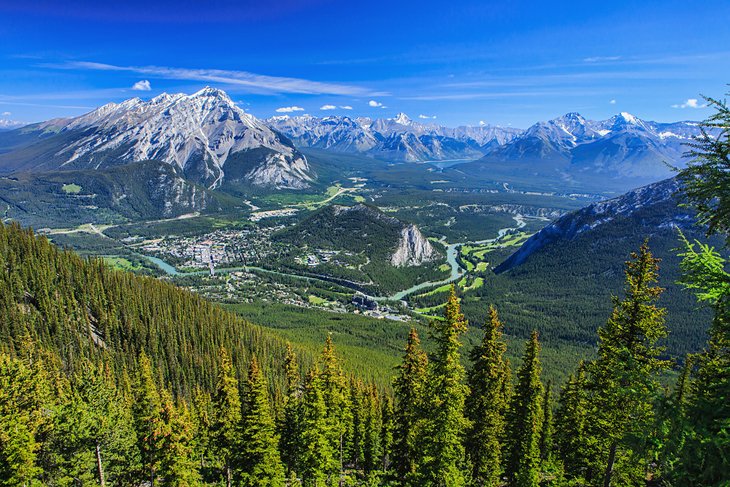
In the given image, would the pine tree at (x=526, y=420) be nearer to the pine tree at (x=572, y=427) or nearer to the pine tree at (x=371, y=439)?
the pine tree at (x=572, y=427)

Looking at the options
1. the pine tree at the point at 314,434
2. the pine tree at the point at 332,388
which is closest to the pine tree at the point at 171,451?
the pine tree at the point at 314,434

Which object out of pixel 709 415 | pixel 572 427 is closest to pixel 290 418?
pixel 572 427

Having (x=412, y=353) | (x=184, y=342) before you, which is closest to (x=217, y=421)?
(x=412, y=353)

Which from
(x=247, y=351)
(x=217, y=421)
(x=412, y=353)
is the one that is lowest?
(x=247, y=351)

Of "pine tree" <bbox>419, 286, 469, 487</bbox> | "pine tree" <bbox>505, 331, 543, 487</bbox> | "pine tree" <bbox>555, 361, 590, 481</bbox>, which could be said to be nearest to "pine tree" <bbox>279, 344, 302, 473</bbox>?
"pine tree" <bbox>419, 286, 469, 487</bbox>

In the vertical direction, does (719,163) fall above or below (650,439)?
above

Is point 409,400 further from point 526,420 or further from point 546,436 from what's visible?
point 546,436

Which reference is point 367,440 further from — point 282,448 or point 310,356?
point 310,356
